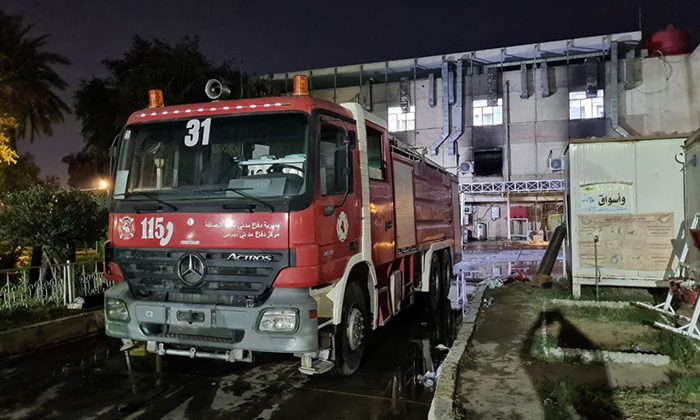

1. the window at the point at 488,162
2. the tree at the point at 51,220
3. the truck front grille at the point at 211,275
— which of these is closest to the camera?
the truck front grille at the point at 211,275

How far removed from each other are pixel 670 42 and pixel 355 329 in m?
31.2

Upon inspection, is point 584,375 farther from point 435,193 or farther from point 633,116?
point 633,116

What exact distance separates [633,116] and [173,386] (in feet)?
100

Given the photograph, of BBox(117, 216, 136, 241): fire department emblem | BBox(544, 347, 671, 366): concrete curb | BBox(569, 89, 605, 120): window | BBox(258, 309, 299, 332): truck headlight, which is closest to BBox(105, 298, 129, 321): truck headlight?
BBox(117, 216, 136, 241): fire department emblem

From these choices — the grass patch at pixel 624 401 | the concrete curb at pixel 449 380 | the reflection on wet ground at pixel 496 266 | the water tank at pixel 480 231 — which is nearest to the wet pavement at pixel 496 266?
the reflection on wet ground at pixel 496 266

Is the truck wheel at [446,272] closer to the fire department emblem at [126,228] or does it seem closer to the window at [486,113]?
the fire department emblem at [126,228]

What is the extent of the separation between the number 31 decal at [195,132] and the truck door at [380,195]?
198cm

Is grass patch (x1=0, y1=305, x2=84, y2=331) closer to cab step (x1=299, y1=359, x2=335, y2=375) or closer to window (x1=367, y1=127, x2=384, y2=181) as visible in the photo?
cab step (x1=299, y1=359, x2=335, y2=375)

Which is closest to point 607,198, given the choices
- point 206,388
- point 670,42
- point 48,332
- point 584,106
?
point 206,388

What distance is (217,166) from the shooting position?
16.8 feet

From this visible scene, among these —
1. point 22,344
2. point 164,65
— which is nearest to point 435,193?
point 22,344

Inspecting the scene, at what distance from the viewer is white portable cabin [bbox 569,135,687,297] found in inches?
329

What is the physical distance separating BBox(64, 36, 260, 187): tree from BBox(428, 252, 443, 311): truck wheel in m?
9.88

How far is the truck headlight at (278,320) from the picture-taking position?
4605 millimetres
